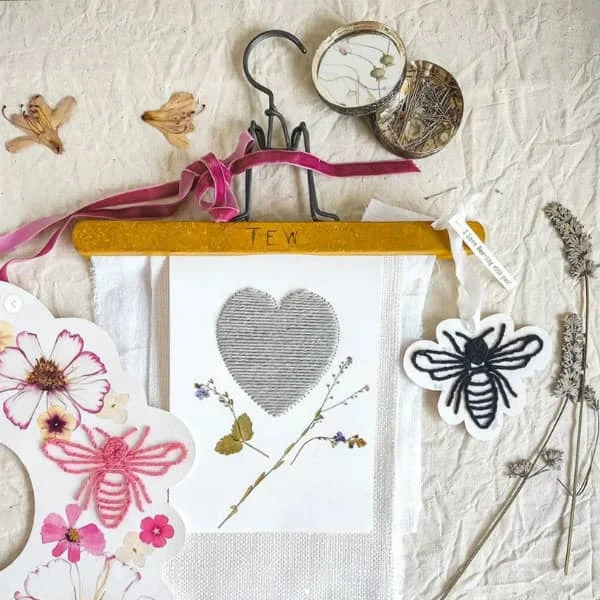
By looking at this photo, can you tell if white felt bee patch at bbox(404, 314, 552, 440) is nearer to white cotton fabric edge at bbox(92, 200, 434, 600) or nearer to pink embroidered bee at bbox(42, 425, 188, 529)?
white cotton fabric edge at bbox(92, 200, 434, 600)

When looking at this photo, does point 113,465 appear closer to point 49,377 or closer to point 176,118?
point 49,377

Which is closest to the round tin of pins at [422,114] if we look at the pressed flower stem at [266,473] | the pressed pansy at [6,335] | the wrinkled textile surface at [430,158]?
the wrinkled textile surface at [430,158]

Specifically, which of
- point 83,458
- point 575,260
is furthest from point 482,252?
point 83,458

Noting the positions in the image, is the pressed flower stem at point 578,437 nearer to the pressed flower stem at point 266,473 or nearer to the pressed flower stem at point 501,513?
the pressed flower stem at point 501,513

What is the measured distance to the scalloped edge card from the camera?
66cm

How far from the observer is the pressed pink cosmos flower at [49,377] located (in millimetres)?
662

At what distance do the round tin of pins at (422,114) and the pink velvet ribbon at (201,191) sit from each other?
25 millimetres

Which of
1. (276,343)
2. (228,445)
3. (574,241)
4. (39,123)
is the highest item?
(39,123)

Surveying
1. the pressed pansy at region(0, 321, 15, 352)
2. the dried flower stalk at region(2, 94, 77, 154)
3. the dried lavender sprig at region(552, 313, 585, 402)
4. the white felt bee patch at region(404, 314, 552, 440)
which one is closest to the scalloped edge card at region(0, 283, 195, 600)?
the pressed pansy at region(0, 321, 15, 352)

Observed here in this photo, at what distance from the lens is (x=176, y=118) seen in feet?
2.25

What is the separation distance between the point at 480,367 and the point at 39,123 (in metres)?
0.51

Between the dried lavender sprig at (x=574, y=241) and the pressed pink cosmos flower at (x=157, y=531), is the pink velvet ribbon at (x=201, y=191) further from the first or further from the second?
the pressed pink cosmos flower at (x=157, y=531)

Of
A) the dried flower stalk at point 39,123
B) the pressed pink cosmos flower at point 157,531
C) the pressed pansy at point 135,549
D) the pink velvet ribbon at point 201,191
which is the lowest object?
the pressed pansy at point 135,549

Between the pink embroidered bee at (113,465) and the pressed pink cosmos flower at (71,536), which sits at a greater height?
the pink embroidered bee at (113,465)
